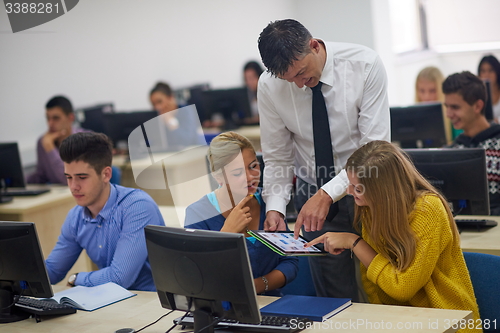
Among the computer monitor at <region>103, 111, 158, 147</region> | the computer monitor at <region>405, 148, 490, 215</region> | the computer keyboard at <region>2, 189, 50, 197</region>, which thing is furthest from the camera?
the computer monitor at <region>103, 111, 158, 147</region>

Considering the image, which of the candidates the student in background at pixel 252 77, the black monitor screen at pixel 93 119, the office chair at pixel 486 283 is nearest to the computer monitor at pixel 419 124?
the office chair at pixel 486 283

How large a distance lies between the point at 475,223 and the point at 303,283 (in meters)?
0.91

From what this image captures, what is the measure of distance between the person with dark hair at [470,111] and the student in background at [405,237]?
51.7 inches

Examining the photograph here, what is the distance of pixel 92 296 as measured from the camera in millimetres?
2061

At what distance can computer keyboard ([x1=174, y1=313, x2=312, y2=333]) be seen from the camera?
157cm

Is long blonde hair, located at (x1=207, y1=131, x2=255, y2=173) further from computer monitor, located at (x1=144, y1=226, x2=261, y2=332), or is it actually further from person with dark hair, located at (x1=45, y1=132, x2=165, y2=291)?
computer monitor, located at (x1=144, y1=226, x2=261, y2=332)

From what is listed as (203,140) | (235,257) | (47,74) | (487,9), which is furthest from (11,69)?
(487,9)

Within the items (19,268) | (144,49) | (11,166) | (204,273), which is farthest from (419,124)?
(144,49)

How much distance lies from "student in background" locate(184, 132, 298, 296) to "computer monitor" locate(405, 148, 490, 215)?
2.72ft

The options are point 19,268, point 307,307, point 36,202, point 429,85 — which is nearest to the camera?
point 307,307

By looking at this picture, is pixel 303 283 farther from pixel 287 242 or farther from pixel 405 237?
pixel 405 237

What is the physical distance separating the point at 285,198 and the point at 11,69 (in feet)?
12.0

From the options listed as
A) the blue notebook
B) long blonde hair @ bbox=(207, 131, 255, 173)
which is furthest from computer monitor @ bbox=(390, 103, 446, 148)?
the blue notebook

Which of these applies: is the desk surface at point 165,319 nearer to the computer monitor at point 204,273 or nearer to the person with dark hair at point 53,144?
the computer monitor at point 204,273
